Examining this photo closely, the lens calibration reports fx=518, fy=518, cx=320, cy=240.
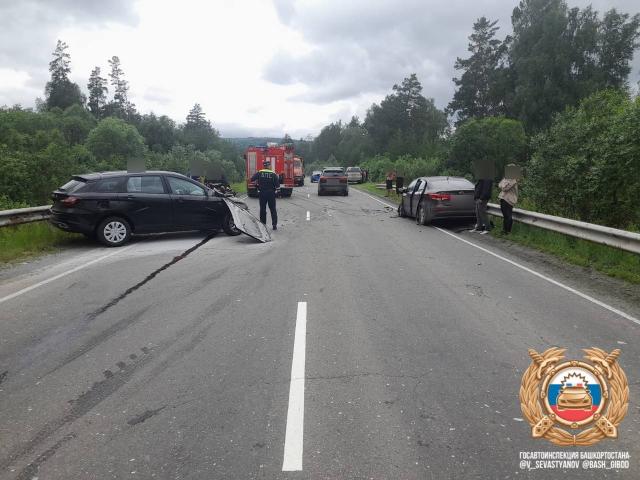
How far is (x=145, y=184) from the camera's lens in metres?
11.9

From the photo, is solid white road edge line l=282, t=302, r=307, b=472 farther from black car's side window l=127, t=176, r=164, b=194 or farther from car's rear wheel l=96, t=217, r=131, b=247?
black car's side window l=127, t=176, r=164, b=194

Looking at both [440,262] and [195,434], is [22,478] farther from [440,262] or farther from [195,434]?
[440,262]

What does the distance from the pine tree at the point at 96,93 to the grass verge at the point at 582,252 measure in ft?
358

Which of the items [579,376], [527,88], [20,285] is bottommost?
[20,285]

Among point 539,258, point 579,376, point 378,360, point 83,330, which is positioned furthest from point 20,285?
point 539,258

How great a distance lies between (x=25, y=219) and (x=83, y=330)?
24.4ft

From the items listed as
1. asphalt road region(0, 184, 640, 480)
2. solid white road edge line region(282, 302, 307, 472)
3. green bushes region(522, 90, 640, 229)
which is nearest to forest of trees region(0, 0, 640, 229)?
green bushes region(522, 90, 640, 229)

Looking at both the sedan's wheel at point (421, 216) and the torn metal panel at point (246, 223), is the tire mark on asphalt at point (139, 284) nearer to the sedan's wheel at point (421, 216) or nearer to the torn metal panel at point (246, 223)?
the torn metal panel at point (246, 223)

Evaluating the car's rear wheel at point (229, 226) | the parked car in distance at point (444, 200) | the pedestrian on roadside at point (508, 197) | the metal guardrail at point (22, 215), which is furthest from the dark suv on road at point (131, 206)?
the pedestrian on roadside at point (508, 197)

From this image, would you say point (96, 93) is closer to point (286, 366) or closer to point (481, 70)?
point (481, 70)

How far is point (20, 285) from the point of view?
7.79m

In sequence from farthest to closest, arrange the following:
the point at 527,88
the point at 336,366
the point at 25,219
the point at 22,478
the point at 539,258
Result: 1. the point at 527,88
2. the point at 25,219
3. the point at 539,258
4. the point at 336,366
5. the point at 22,478

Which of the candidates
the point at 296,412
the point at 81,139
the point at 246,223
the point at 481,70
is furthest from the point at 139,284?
the point at 81,139

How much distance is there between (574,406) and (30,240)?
11.1 m
